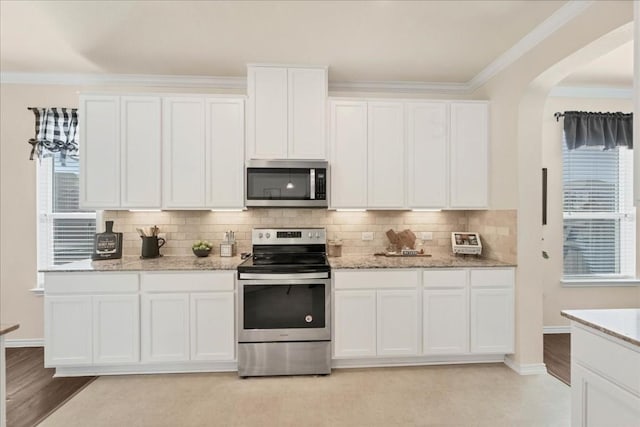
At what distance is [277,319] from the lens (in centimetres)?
307

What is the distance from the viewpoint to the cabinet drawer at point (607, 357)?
1349 mm

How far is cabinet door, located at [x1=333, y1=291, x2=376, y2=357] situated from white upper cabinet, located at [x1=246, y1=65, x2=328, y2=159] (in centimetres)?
136

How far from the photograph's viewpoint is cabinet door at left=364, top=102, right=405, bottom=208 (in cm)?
353

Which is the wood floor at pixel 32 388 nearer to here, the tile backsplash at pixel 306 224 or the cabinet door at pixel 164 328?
the cabinet door at pixel 164 328

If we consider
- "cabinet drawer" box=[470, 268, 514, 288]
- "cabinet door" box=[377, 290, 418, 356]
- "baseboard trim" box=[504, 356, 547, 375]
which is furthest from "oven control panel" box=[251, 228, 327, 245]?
"baseboard trim" box=[504, 356, 547, 375]

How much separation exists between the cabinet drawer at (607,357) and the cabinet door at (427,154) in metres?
2.01

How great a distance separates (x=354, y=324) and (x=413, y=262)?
798 mm

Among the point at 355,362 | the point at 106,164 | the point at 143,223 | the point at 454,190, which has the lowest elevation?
the point at 355,362

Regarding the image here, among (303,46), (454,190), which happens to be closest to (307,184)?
(303,46)

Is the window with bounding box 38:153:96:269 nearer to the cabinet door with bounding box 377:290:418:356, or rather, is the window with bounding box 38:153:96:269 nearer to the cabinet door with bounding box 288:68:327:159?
the cabinet door with bounding box 288:68:327:159

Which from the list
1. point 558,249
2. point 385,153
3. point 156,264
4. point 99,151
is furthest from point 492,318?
point 99,151

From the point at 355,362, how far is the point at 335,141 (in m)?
2.09

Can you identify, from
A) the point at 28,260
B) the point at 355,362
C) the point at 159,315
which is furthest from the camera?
the point at 28,260

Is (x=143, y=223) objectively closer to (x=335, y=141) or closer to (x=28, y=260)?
(x=28, y=260)
